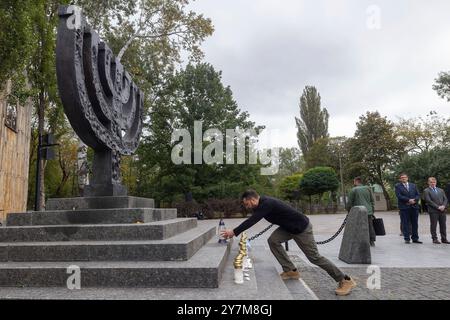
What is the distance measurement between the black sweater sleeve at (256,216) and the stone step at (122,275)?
0.58 metres

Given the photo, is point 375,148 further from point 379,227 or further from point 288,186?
point 379,227

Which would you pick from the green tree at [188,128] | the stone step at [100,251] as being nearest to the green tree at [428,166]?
the green tree at [188,128]

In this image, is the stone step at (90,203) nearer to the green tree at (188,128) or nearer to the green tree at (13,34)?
the green tree at (13,34)

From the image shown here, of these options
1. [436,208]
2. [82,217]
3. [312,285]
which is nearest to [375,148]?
[436,208]

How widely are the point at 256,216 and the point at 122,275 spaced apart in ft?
6.07

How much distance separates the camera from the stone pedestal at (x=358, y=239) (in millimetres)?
6668

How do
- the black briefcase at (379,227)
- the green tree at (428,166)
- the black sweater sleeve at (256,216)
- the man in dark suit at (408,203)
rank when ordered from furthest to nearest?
1. the green tree at (428,166)
2. the man in dark suit at (408,203)
3. the black briefcase at (379,227)
4. the black sweater sleeve at (256,216)

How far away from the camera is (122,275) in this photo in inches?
169

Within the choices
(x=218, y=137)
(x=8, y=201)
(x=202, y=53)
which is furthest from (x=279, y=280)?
(x=218, y=137)

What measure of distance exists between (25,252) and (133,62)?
18.6 meters

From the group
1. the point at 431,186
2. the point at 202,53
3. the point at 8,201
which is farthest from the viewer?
the point at 202,53

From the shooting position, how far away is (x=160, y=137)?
30.2 meters
